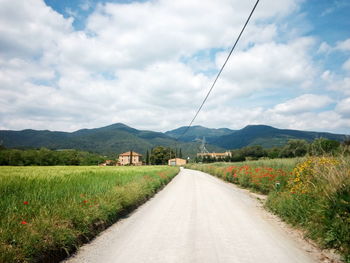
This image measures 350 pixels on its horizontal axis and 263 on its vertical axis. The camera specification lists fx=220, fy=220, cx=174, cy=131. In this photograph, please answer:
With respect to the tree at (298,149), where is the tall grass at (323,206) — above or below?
below

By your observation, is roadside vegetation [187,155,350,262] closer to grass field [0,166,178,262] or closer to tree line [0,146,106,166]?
grass field [0,166,178,262]

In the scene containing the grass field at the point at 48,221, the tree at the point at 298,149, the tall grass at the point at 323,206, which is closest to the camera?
the grass field at the point at 48,221

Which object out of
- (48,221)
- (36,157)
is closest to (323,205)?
(48,221)

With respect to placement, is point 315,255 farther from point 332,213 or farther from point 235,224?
point 235,224

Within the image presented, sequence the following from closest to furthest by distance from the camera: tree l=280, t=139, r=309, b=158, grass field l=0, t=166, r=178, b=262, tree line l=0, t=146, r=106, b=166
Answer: grass field l=0, t=166, r=178, b=262 → tree l=280, t=139, r=309, b=158 → tree line l=0, t=146, r=106, b=166

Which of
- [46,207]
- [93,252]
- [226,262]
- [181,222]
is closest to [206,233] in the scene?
[181,222]

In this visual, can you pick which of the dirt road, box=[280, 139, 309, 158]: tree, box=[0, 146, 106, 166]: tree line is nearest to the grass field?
the dirt road

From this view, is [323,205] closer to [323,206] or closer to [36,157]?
[323,206]

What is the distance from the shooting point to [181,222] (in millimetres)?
6078

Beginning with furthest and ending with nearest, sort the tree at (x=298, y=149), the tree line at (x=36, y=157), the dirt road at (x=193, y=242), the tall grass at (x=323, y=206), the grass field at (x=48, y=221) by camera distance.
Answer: the tree line at (x=36, y=157) → the tree at (x=298, y=149) → the tall grass at (x=323, y=206) → the dirt road at (x=193, y=242) → the grass field at (x=48, y=221)

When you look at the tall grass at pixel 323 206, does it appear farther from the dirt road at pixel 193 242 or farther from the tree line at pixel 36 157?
the tree line at pixel 36 157

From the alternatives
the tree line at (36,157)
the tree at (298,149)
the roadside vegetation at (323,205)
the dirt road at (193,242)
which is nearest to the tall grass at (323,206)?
the roadside vegetation at (323,205)

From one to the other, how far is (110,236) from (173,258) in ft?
6.85

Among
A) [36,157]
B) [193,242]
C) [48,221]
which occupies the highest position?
[48,221]
